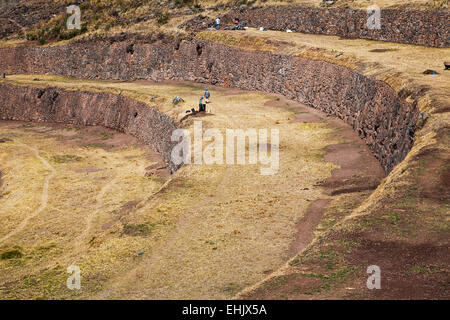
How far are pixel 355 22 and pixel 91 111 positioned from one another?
89.8ft

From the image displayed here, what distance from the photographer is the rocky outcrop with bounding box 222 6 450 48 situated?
43.4 metres

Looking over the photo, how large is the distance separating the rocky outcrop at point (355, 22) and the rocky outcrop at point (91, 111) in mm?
19709

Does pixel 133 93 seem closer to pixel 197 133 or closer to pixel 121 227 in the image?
pixel 197 133

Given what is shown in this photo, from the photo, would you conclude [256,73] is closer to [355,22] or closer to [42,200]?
[355,22]

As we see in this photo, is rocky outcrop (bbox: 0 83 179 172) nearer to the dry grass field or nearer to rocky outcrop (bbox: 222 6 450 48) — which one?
the dry grass field

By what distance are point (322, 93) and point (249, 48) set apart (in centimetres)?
1522

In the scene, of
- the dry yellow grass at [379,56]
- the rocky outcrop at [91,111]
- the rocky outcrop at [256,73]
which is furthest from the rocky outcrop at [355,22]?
the rocky outcrop at [91,111]

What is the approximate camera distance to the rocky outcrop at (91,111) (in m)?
46.0

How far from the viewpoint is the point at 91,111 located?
192 feet

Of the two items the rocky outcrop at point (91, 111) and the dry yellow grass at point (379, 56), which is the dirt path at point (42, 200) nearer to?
the rocky outcrop at point (91, 111)

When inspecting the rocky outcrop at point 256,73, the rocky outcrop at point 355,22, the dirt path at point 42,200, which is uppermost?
the rocky outcrop at point 355,22

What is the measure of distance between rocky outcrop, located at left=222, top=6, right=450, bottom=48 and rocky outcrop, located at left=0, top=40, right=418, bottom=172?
25.4ft

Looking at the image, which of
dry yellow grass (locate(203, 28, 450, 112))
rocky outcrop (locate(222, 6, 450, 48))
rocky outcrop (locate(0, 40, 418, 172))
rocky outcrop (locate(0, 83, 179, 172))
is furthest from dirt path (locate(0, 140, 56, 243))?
rocky outcrop (locate(222, 6, 450, 48))
